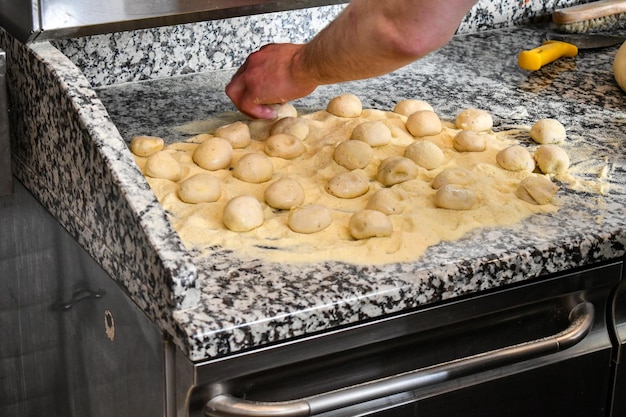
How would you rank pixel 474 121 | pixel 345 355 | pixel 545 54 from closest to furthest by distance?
pixel 345 355
pixel 474 121
pixel 545 54

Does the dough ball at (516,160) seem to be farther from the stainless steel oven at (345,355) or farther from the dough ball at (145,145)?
the dough ball at (145,145)

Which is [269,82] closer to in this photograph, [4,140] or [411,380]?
[4,140]

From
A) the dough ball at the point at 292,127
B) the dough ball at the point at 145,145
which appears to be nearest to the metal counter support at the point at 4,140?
the dough ball at the point at 145,145

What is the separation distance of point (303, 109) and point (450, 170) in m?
0.39

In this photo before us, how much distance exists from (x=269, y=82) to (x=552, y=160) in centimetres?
50

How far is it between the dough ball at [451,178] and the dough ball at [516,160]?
0.08 metres

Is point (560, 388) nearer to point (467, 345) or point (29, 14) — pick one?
point (467, 345)

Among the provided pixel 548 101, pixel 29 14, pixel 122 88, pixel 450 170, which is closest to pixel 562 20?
pixel 548 101

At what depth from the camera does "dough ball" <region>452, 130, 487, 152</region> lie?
1.64 meters

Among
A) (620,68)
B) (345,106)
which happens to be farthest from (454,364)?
(620,68)

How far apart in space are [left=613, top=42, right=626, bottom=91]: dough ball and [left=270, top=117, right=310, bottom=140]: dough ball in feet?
2.37

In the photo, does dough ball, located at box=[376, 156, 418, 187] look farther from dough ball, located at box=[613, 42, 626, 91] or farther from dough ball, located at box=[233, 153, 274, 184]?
dough ball, located at box=[613, 42, 626, 91]

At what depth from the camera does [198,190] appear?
1.42m

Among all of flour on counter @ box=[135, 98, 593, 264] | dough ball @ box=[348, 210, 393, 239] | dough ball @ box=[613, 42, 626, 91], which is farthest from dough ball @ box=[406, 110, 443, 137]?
dough ball @ box=[613, 42, 626, 91]
